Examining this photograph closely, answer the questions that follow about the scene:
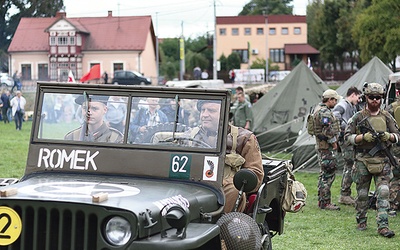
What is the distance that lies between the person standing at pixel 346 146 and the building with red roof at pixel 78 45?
6017cm

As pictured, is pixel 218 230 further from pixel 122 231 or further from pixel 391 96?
pixel 391 96

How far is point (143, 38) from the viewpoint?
7494cm

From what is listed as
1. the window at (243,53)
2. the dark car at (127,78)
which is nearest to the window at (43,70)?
the dark car at (127,78)

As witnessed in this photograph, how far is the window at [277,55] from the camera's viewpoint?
303 ft

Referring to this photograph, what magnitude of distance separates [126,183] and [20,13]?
6233 centimetres

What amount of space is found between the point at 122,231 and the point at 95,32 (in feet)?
235

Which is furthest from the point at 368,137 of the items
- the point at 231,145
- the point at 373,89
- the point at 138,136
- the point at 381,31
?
the point at 381,31

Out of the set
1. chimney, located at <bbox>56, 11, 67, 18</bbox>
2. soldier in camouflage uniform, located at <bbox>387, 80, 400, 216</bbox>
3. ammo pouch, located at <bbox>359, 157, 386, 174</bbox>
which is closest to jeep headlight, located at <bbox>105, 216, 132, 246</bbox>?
ammo pouch, located at <bbox>359, 157, 386, 174</bbox>

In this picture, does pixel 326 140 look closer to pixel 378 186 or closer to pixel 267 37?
pixel 378 186

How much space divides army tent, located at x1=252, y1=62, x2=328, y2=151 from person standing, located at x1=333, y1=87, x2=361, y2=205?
25.6 feet

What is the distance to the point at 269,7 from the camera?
4567 inches

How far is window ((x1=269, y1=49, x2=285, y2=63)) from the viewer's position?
92238 mm

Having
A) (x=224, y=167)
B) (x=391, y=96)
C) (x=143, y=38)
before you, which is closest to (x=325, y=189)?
(x=391, y=96)

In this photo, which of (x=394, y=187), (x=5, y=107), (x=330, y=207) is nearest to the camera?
(x=394, y=187)
